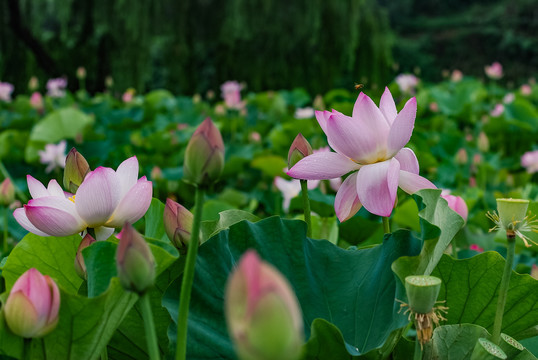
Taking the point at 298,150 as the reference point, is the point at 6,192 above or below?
below

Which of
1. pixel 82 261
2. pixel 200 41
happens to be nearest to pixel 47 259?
pixel 82 261

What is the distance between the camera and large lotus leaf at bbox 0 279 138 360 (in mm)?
383

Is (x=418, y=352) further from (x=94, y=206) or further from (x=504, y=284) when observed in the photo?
(x=94, y=206)

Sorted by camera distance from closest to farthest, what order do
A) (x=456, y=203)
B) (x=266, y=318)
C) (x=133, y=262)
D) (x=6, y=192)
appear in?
(x=266, y=318) → (x=133, y=262) → (x=456, y=203) → (x=6, y=192)

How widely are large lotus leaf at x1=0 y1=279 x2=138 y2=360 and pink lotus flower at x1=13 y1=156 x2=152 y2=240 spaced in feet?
0.26

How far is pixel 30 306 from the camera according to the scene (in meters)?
0.35

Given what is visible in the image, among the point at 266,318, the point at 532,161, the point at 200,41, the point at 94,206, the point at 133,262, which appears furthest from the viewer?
the point at 200,41

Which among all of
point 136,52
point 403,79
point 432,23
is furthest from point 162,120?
point 432,23

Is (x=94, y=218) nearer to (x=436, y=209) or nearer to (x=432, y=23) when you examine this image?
(x=436, y=209)

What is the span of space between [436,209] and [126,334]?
26 centimetres

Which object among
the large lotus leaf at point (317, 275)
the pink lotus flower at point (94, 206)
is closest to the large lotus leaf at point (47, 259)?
the pink lotus flower at point (94, 206)

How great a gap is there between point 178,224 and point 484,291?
10.2 inches

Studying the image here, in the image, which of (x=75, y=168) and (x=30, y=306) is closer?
(x=30, y=306)

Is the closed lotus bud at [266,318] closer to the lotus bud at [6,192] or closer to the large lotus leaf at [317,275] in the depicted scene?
the large lotus leaf at [317,275]
